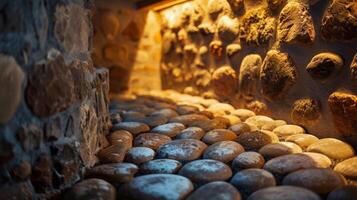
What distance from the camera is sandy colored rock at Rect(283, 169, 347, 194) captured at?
3.45 feet

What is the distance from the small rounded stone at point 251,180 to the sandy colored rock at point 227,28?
3.37ft

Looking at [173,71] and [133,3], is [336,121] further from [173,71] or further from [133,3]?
[133,3]

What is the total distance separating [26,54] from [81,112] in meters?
0.34

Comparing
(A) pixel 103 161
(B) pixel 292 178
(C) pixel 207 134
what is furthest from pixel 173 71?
(B) pixel 292 178

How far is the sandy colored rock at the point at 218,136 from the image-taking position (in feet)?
4.89

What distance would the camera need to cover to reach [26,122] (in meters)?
0.98

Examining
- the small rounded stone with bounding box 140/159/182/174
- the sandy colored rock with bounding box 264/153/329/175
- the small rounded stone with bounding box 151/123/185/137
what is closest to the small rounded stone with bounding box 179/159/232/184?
the small rounded stone with bounding box 140/159/182/174

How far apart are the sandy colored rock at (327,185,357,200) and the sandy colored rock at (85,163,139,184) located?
25.5 inches

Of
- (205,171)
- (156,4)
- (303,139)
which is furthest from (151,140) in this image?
(156,4)

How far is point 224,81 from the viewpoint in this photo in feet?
6.82

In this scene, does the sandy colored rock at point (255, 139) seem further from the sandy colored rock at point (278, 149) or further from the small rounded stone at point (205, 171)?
the small rounded stone at point (205, 171)

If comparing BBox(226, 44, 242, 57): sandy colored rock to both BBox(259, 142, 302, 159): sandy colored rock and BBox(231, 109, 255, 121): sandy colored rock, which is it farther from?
BBox(259, 142, 302, 159): sandy colored rock

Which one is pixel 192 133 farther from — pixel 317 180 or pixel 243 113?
pixel 317 180

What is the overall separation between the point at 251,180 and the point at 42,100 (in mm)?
704
